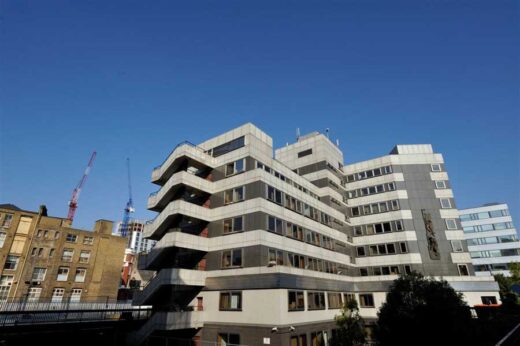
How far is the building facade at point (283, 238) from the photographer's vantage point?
27.9 meters

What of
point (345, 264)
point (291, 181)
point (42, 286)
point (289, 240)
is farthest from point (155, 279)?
point (42, 286)

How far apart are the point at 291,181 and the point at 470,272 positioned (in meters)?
31.8

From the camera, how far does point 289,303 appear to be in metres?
27.7

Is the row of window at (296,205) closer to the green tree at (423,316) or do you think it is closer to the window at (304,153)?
the window at (304,153)

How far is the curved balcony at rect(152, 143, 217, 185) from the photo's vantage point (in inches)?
1338

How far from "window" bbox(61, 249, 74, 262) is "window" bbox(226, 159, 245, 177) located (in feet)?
179

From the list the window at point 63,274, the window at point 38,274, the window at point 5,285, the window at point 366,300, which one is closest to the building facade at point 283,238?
the window at point 366,300

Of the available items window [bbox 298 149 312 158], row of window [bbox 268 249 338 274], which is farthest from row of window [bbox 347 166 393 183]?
row of window [bbox 268 249 338 274]

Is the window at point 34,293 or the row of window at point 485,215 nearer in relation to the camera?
the window at point 34,293

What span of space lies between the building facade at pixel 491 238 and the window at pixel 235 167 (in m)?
98.9

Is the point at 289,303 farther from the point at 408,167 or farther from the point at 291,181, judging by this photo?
the point at 408,167

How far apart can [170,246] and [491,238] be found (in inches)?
4451

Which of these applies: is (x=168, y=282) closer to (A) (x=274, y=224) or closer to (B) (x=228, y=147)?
(A) (x=274, y=224)

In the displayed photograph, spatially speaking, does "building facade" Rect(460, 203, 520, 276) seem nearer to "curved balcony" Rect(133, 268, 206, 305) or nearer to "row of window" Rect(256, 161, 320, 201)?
"row of window" Rect(256, 161, 320, 201)
